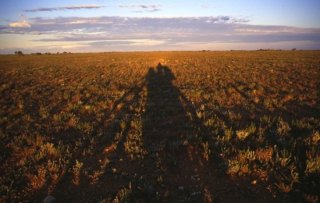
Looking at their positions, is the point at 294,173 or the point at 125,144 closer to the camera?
A: the point at 294,173

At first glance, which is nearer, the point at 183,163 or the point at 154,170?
the point at 154,170

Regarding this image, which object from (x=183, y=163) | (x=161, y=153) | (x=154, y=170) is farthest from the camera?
(x=161, y=153)

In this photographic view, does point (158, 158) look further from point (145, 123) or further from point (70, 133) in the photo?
point (70, 133)

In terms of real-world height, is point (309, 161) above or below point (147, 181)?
above

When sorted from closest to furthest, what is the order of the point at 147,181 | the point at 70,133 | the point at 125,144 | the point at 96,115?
the point at 147,181
the point at 125,144
the point at 70,133
the point at 96,115

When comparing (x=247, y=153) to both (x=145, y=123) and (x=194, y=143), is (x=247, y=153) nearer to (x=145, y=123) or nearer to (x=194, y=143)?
(x=194, y=143)

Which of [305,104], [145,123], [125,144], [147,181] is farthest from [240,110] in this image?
[147,181]

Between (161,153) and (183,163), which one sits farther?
(161,153)

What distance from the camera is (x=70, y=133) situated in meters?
8.77

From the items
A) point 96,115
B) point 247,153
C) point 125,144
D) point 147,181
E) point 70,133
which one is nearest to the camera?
point 147,181

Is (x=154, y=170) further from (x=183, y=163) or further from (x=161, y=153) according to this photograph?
(x=161, y=153)

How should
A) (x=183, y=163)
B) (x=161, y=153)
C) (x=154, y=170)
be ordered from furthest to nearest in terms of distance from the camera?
(x=161, y=153)
(x=183, y=163)
(x=154, y=170)

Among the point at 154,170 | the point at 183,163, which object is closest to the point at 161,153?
the point at 183,163

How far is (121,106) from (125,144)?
5.07 meters
